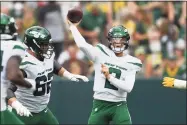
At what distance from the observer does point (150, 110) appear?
13.0 metres

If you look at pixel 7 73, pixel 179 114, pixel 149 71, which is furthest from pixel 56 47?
pixel 7 73

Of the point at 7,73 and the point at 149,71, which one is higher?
the point at 7,73

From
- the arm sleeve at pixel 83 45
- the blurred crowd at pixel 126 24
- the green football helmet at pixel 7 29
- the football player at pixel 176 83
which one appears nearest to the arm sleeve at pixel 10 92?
the green football helmet at pixel 7 29

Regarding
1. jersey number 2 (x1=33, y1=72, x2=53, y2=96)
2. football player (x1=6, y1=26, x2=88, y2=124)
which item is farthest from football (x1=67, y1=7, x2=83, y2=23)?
jersey number 2 (x1=33, y1=72, x2=53, y2=96)

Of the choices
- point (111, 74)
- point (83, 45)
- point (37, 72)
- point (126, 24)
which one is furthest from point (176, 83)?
point (126, 24)

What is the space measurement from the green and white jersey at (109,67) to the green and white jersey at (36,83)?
1.89 ft

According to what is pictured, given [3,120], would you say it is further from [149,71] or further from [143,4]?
[143,4]

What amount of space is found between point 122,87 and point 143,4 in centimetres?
553

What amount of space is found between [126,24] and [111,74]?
4764 millimetres

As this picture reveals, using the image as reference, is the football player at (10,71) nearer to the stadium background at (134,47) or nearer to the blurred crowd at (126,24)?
the stadium background at (134,47)

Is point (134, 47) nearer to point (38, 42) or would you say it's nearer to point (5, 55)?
point (38, 42)

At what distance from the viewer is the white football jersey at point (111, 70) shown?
9.97 m

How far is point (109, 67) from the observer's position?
10016 millimetres

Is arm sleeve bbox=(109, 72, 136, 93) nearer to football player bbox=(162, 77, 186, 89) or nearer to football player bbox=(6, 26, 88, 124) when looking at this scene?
football player bbox=(162, 77, 186, 89)
